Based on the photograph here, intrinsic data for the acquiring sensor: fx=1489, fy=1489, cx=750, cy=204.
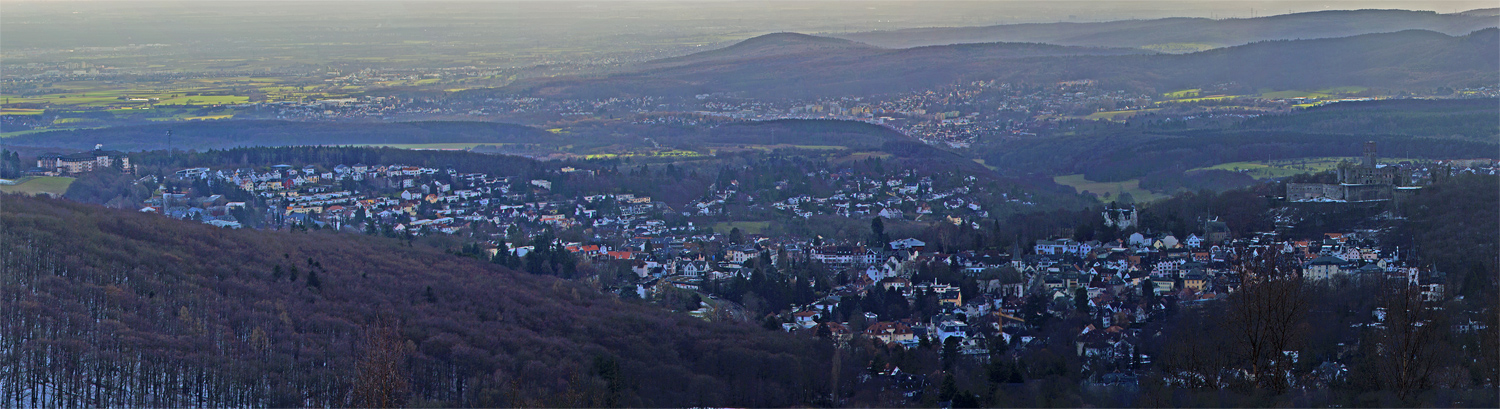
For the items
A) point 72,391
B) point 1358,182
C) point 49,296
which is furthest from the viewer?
point 1358,182

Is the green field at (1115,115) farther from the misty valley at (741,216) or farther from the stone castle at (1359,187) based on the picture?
the stone castle at (1359,187)

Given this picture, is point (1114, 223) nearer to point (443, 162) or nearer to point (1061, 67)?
point (443, 162)

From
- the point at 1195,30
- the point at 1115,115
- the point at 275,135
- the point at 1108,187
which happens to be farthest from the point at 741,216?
the point at 1195,30

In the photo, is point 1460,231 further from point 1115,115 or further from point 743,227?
point 1115,115

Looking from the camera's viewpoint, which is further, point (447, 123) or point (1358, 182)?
point (447, 123)

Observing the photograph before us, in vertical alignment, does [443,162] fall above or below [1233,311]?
below

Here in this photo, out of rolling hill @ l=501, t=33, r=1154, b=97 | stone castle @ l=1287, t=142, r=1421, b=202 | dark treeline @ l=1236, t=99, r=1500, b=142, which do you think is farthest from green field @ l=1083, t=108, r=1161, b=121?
stone castle @ l=1287, t=142, r=1421, b=202

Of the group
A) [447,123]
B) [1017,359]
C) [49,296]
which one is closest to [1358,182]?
[1017,359]
